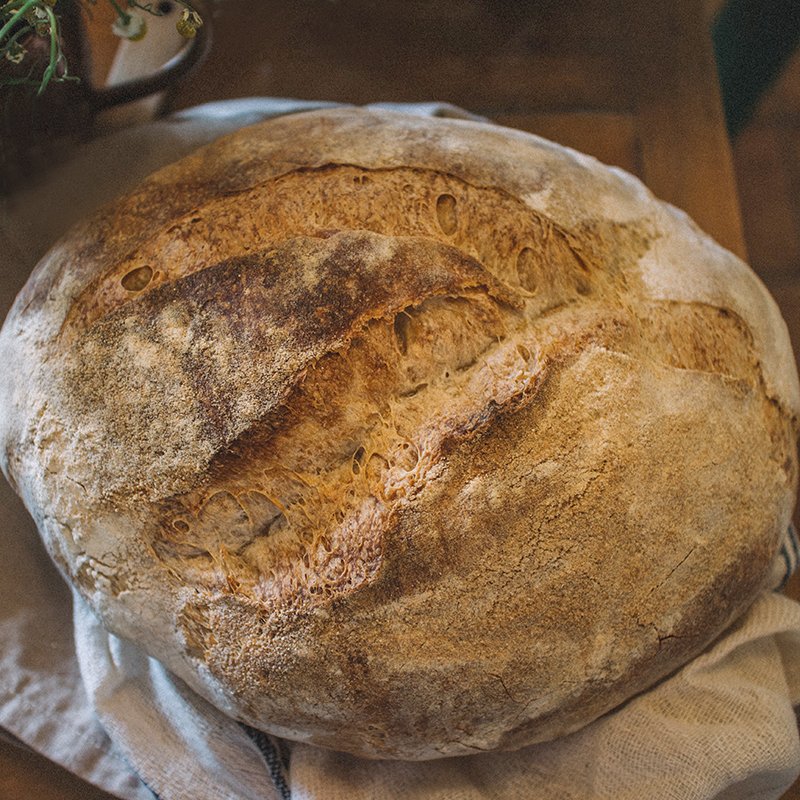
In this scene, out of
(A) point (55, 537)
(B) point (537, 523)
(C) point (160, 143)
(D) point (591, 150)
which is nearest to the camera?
(B) point (537, 523)

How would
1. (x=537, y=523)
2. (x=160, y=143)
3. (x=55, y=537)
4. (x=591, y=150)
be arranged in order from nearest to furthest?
(x=537, y=523)
(x=55, y=537)
(x=160, y=143)
(x=591, y=150)

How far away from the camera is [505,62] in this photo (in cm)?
144

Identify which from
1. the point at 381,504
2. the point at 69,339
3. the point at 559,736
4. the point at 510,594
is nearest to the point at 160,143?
the point at 69,339

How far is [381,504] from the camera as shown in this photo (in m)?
0.82

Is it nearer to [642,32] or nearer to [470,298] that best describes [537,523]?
[470,298]

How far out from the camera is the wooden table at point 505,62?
1408 millimetres

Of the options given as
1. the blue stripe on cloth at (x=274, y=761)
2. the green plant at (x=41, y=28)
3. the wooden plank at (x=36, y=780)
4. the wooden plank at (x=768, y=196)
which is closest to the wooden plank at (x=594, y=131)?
the wooden plank at (x=768, y=196)

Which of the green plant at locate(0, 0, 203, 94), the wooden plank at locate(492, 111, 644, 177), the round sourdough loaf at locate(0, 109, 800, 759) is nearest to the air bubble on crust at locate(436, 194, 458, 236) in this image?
the round sourdough loaf at locate(0, 109, 800, 759)

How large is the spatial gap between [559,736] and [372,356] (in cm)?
45

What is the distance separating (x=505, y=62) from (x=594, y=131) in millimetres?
190

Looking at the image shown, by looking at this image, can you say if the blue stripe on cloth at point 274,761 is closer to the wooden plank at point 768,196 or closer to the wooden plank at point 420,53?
the wooden plank at point 420,53

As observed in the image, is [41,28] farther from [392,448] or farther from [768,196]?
[768,196]

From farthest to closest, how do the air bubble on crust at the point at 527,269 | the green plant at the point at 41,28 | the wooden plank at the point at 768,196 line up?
the wooden plank at the point at 768,196 → the air bubble on crust at the point at 527,269 → the green plant at the point at 41,28

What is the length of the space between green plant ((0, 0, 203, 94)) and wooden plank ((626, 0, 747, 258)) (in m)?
0.79
